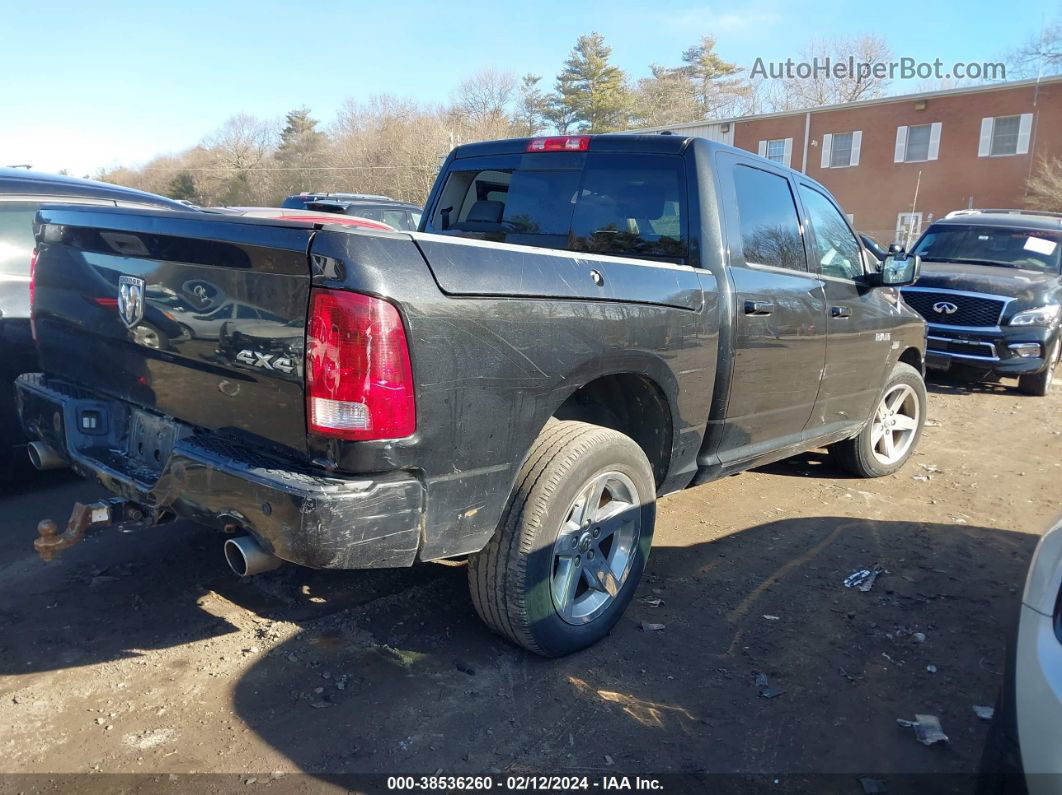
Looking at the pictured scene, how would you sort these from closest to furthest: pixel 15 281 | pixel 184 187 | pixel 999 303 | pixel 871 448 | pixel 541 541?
1. pixel 541 541
2. pixel 15 281
3. pixel 871 448
4. pixel 999 303
5. pixel 184 187

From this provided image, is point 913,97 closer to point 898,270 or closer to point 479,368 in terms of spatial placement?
point 898,270

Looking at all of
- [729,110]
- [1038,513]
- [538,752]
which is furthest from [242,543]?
[729,110]

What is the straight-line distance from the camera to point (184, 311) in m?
2.71

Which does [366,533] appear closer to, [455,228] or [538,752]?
[538,752]

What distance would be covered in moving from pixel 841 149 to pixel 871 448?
31.5 metres

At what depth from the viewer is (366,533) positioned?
94.3 inches

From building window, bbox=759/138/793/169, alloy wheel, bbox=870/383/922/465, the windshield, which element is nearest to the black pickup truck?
alloy wheel, bbox=870/383/922/465

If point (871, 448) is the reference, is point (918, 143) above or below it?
above

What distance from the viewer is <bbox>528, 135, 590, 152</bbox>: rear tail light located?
13.3 feet

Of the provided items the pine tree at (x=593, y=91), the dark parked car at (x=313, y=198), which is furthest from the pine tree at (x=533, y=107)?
the dark parked car at (x=313, y=198)

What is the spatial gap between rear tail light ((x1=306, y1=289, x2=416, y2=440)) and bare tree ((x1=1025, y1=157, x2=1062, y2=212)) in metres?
29.7

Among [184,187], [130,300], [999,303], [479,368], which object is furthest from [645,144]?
[184,187]

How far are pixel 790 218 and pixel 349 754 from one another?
11.3 ft

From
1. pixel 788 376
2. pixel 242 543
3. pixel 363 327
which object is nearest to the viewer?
pixel 363 327
